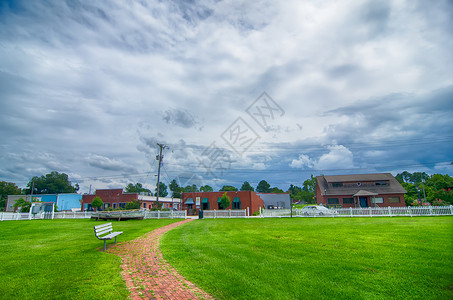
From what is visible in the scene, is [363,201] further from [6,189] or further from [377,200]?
[6,189]

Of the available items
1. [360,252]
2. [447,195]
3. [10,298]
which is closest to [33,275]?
[10,298]

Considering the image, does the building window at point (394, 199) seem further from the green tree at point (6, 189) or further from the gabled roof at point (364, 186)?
the green tree at point (6, 189)

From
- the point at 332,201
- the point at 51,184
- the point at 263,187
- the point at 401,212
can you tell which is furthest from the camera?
the point at 263,187

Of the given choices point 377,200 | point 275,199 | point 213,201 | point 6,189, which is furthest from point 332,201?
point 6,189

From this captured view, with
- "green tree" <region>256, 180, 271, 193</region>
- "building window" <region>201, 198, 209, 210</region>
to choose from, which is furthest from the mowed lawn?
"green tree" <region>256, 180, 271, 193</region>

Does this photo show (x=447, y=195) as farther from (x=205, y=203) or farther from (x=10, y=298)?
(x=10, y=298)

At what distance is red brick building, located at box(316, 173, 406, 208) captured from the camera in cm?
4150

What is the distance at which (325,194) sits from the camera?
147ft

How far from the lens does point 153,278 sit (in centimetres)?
599

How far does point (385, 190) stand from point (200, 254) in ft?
146

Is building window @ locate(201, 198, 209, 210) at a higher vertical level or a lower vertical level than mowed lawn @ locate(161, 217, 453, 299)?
higher

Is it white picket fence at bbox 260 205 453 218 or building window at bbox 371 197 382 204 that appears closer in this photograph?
white picket fence at bbox 260 205 453 218

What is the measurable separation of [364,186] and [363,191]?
4236 millimetres

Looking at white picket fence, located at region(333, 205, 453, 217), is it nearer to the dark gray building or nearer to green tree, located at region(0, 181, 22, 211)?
the dark gray building
